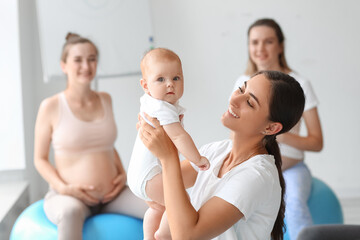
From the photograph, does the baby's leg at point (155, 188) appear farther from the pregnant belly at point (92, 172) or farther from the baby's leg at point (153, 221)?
the pregnant belly at point (92, 172)

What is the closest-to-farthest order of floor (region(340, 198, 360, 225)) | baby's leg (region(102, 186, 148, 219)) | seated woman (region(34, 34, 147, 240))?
1. baby's leg (region(102, 186, 148, 219))
2. seated woman (region(34, 34, 147, 240))
3. floor (region(340, 198, 360, 225))

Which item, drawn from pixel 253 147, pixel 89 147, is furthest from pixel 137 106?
pixel 253 147

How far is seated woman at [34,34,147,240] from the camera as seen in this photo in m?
1.98

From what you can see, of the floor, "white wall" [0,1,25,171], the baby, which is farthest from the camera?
the floor

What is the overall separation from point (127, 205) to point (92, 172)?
0.22 m

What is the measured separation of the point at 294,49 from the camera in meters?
3.51

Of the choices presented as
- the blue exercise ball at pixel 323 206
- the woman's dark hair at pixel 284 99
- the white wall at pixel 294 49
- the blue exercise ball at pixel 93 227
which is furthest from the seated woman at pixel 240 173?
the white wall at pixel 294 49

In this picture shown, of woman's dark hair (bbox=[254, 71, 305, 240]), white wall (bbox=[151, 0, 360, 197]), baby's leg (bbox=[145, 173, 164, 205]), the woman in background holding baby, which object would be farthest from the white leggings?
white wall (bbox=[151, 0, 360, 197])

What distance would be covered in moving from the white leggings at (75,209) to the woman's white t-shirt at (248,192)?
70 cm

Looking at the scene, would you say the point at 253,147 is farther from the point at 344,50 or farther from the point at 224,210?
the point at 344,50

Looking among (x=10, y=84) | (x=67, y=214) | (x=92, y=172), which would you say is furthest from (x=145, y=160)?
(x=10, y=84)

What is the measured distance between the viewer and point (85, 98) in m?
2.16

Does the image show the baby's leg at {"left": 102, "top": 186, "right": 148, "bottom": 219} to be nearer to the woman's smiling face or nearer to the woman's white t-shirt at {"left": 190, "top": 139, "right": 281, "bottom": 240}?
the woman's white t-shirt at {"left": 190, "top": 139, "right": 281, "bottom": 240}

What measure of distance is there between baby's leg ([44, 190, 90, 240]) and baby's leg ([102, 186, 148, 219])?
111mm
